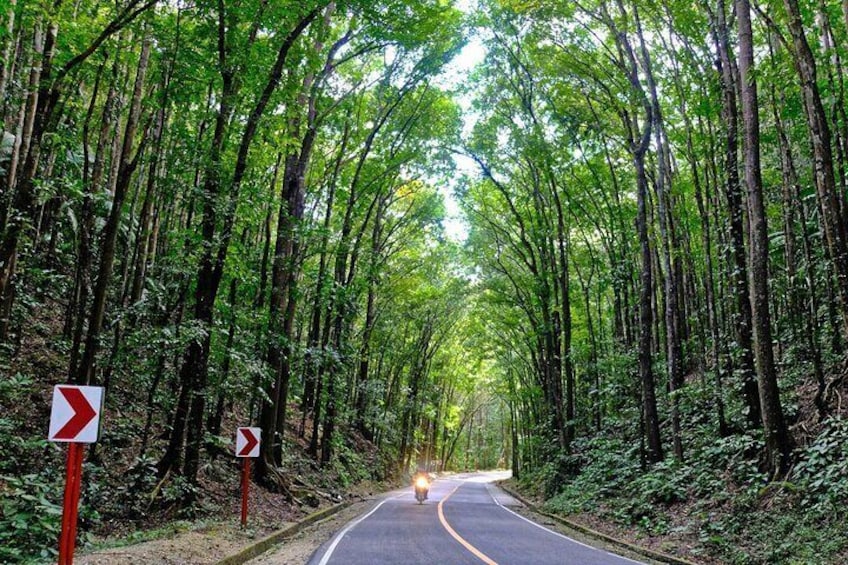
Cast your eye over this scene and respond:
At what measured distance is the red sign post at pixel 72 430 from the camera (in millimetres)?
5184

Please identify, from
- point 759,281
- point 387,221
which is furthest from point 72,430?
point 387,221

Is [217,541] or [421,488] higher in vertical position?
[217,541]

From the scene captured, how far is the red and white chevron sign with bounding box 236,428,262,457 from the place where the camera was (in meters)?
10.3

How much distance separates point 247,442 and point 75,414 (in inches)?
212

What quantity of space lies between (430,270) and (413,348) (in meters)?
8.31

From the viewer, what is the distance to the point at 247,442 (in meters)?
10.4

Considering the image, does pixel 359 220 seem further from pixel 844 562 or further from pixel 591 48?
pixel 844 562

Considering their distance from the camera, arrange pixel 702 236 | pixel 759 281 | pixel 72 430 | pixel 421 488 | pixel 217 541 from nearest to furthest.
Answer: pixel 72 430 < pixel 217 541 < pixel 759 281 < pixel 702 236 < pixel 421 488

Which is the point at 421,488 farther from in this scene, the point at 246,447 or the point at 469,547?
the point at 246,447

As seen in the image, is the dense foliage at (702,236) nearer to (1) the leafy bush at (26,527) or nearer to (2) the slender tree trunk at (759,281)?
(2) the slender tree trunk at (759,281)

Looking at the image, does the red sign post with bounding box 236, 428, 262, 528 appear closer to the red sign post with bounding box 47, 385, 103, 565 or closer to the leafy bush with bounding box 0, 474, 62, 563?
the leafy bush with bounding box 0, 474, 62, 563

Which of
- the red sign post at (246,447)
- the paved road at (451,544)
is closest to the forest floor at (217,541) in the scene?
the paved road at (451,544)

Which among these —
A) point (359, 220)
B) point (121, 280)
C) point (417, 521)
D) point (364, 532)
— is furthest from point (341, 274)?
point (364, 532)

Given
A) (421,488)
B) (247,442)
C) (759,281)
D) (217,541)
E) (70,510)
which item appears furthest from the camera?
(421,488)
